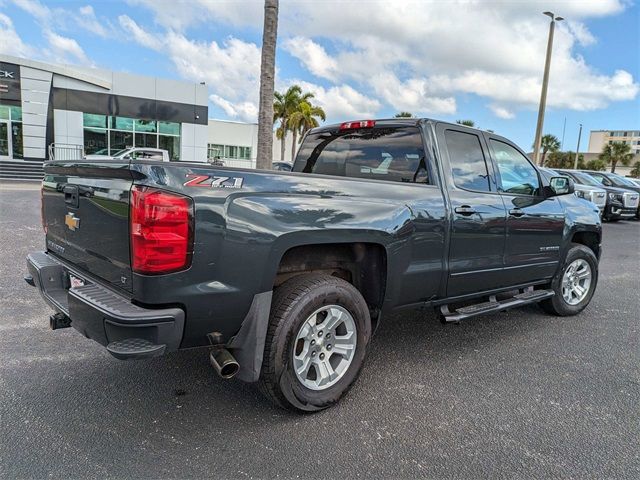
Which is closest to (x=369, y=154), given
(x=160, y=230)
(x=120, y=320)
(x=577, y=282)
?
(x=160, y=230)

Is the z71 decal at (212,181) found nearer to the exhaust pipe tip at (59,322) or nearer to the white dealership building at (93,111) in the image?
the exhaust pipe tip at (59,322)

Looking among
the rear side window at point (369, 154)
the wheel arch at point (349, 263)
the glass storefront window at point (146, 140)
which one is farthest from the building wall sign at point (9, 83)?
the wheel arch at point (349, 263)

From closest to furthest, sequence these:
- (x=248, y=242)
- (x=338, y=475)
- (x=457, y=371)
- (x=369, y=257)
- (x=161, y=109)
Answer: (x=338, y=475) < (x=248, y=242) < (x=369, y=257) < (x=457, y=371) < (x=161, y=109)

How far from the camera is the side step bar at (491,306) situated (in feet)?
12.7

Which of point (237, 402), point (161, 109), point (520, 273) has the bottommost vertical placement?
point (237, 402)

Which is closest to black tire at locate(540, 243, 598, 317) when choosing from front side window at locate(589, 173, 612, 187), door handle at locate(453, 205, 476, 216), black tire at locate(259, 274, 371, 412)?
door handle at locate(453, 205, 476, 216)

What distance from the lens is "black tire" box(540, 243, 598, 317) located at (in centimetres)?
510

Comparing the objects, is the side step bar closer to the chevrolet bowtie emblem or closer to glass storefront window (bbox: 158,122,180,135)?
the chevrolet bowtie emblem

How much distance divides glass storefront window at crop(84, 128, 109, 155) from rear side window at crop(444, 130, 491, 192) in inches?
1053

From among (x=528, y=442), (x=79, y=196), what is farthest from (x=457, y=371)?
(x=79, y=196)

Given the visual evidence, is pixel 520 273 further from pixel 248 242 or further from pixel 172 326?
pixel 172 326

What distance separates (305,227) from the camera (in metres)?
2.82

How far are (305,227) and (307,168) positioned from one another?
1993 mm

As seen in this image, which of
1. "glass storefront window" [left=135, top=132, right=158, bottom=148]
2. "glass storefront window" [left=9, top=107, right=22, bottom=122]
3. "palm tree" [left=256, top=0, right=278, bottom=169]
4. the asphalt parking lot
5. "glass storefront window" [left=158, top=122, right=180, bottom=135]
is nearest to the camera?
the asphalt parking lot
